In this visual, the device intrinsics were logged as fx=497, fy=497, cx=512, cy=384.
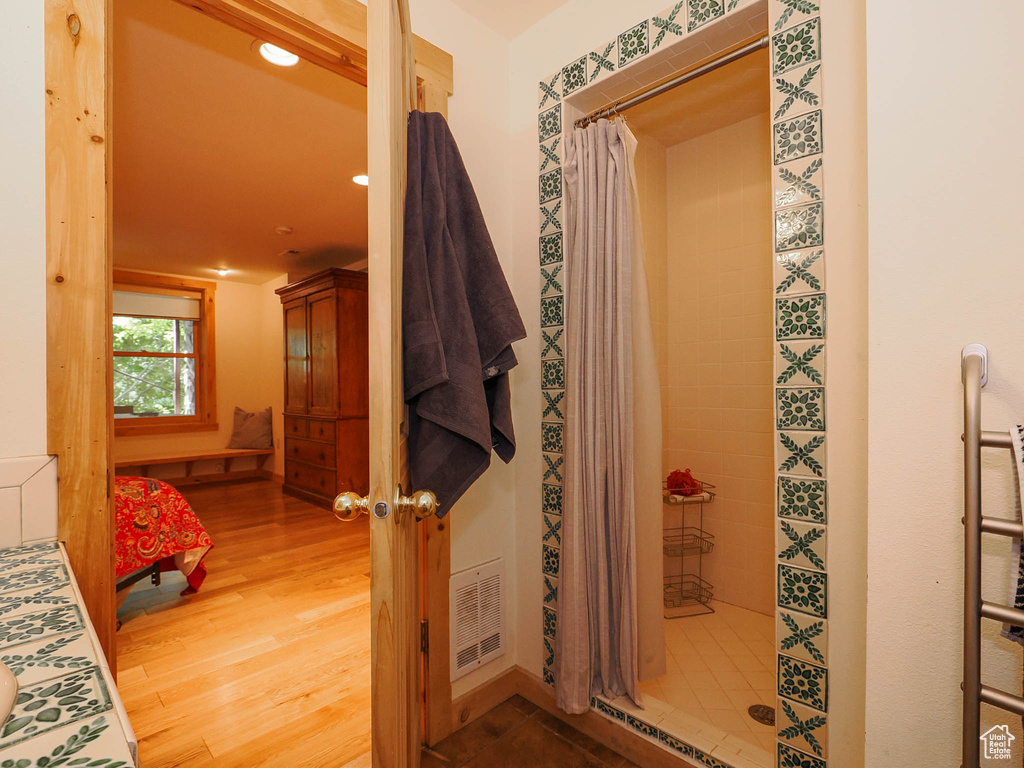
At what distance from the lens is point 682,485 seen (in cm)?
251

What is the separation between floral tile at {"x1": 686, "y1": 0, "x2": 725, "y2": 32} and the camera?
134cm

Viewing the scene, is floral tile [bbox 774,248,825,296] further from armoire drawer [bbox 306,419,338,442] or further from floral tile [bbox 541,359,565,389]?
armoire drawer [bbox 306,419,338,442]

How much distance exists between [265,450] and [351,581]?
3457 mm

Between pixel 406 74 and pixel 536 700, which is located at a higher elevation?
pixel 406 74

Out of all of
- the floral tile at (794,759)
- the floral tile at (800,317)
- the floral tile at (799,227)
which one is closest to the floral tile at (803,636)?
the floral tile at (794,759)

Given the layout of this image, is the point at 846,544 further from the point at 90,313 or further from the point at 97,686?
the point at 90,313

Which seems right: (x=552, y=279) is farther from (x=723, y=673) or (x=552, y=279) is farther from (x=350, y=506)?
(x=723, y=673)

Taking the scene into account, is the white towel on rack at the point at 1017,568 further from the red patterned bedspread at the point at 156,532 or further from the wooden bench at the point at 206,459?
the wooden bench at the point at 206,459

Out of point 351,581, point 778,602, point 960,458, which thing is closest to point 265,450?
point 351,581

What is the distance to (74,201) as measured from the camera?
977mm

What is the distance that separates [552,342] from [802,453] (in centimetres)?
86

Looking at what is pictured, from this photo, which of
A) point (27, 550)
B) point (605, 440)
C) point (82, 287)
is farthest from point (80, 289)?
point (605, 440)

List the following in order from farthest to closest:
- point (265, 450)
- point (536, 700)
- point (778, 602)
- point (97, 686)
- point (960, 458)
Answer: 1. point (265, 450)
2. point (536, 700)
3. point (778, 602)
4. point (960, 458)
5. point (97, 686)

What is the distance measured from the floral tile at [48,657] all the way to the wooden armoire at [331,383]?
12.3 feet
